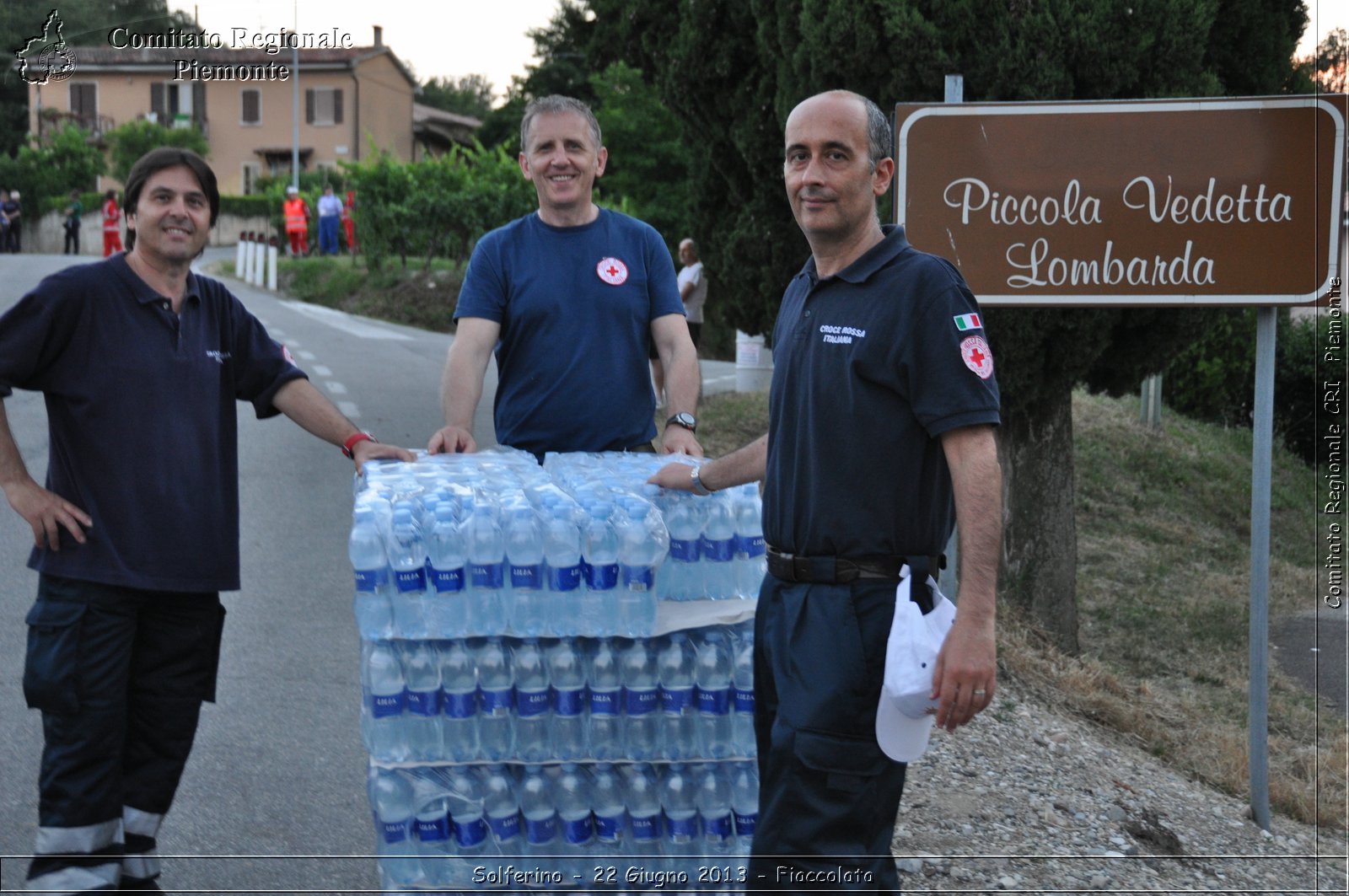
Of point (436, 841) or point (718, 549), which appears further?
point (718, 549)

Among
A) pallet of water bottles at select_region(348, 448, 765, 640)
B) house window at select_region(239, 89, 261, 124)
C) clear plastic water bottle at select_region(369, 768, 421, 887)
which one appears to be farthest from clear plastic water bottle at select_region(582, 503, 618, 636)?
house window at select_region(239, 89, 261, 124)

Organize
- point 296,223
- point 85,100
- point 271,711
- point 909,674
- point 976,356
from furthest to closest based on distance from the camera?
1. point 85,100
2. point 296,223
3. point 271,711
4. point 976,356
5. point 909,674

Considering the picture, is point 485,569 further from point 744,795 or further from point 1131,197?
point 1131,197

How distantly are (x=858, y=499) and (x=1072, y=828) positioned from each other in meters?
2.98

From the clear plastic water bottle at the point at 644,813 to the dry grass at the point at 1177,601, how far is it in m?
3.65

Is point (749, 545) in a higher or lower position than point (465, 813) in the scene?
higher

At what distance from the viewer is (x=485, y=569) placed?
352 cm

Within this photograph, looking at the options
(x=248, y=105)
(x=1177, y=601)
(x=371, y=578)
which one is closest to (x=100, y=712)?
(x=371, y=578)

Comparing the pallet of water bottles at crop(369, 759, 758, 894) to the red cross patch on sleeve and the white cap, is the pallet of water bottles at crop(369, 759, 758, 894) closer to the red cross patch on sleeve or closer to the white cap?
the white cap

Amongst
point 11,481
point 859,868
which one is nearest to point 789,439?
point 859,868

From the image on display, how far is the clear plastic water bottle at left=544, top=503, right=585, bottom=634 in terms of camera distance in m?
3.56

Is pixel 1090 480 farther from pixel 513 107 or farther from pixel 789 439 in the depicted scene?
pixel 513 107

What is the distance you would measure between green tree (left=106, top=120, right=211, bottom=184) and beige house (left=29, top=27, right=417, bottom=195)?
5290 mm

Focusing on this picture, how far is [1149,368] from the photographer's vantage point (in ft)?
30.2
